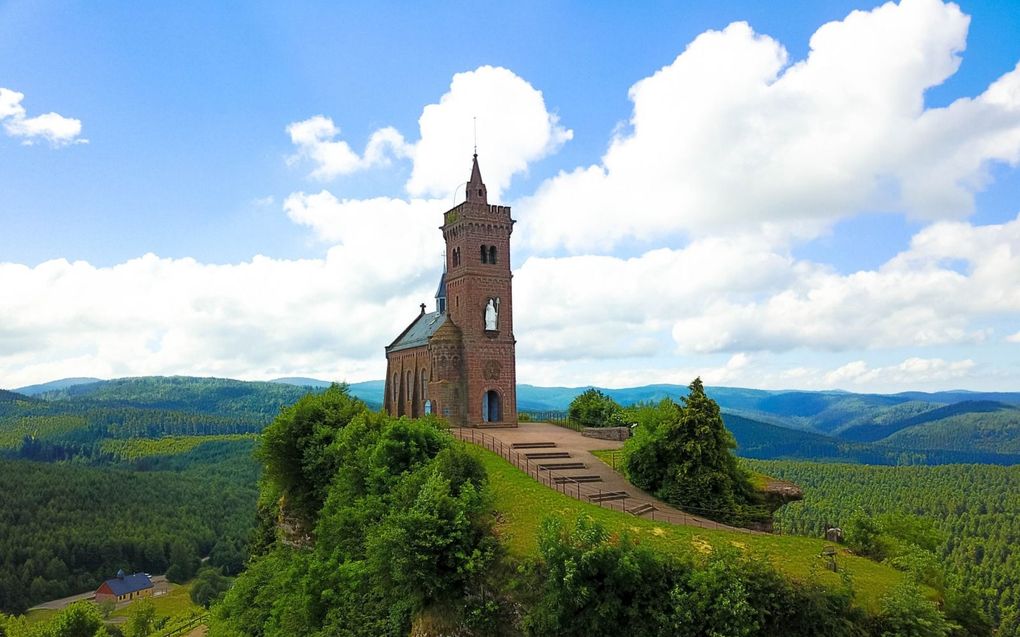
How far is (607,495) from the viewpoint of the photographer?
31828 mm

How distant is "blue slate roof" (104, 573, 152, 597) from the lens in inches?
4231

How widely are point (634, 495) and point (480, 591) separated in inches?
436

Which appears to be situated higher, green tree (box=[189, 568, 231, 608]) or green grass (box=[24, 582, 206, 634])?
green tree (box=[189, 568, 231, 608])

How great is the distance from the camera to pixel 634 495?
32.3 m

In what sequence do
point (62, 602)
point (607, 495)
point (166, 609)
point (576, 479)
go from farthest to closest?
point (62, 602) → point (166, 609) → point (576, 479) → point (607, 495)

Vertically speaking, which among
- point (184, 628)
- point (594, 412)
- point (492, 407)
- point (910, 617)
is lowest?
point (184, 628)

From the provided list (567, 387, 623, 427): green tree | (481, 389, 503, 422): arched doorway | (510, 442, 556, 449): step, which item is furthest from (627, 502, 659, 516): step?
(481, 389, 503, 422): arched doorway

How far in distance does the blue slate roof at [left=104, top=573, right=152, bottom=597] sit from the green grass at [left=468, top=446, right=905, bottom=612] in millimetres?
103098

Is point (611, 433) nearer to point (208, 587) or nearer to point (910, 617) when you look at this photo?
point (910, 617)

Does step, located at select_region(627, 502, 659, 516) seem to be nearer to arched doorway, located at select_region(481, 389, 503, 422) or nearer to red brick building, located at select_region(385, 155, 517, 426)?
red brick building, located at select_region(385, 155, 517, 426)

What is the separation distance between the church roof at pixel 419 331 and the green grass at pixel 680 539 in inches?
945


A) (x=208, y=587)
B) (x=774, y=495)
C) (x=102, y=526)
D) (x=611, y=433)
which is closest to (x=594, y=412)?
(x=611, y=433)

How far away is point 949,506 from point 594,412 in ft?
347

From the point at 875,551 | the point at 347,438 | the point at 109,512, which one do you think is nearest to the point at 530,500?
the point at 347,438
